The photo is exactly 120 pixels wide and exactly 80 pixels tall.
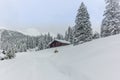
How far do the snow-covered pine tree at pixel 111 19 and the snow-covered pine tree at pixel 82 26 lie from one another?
361 centimetres

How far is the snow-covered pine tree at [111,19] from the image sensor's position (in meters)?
34.3

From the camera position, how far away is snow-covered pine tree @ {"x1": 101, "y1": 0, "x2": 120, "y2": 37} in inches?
1351

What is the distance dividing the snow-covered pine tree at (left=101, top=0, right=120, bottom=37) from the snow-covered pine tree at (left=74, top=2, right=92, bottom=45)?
3.61 meters

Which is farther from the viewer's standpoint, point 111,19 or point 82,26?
point 82,26

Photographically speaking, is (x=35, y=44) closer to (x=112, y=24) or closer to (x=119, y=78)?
(x=112, y=24)

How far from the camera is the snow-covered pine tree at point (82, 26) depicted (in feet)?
125

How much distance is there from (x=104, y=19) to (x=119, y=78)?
101 ft

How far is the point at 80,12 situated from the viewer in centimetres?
3969

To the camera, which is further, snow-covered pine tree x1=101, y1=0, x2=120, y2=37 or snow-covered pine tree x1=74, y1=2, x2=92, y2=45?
snow-covered pine tree x1=74, y1=2, x2=92, y2=45

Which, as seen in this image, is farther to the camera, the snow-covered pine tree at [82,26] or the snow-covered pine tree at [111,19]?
the snow-covered pine tree at [82,26]

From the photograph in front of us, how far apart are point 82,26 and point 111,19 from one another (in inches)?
264

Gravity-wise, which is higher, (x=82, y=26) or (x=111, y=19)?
(x=111, y=19)

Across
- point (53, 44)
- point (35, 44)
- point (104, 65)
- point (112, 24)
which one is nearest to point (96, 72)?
point (104, 65)

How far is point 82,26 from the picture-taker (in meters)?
38.7
